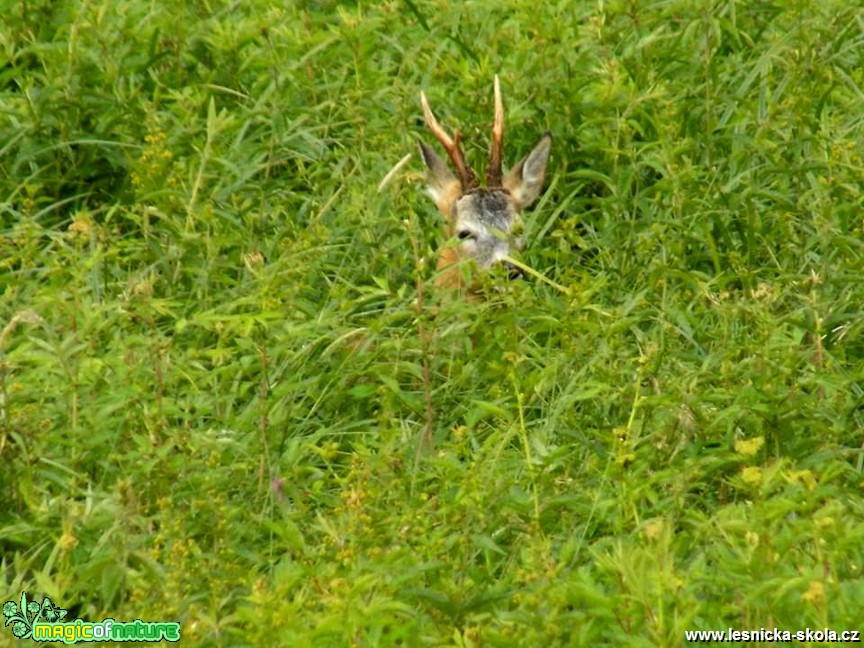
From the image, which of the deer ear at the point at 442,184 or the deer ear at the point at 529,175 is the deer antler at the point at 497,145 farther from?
the deer ear at the point at 442,184

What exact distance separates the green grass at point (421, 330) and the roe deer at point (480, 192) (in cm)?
11

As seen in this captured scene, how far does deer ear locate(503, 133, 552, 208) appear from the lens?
329 inches

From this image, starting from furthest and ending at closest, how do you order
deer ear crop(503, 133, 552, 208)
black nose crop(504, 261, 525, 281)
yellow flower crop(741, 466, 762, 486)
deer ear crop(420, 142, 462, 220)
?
deer ear crop(420, 142, 462, 220)
deer ear crop(503, 133, 552, 208)
black nose crop(504, 261, 525, 281)
yellow flower crop(741, 466, 762, 486)

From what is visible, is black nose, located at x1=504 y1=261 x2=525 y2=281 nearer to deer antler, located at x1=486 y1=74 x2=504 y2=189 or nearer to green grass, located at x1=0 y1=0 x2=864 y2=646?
green grass, located at x1=0 y1=0 x2=864 y2=646

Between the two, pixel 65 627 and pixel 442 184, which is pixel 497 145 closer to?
pixel 442 184

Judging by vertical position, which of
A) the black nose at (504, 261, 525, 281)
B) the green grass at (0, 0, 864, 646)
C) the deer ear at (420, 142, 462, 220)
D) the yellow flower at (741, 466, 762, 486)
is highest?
the yellow flower at (741, 466, 762, 486)

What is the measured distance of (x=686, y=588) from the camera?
4.99 m

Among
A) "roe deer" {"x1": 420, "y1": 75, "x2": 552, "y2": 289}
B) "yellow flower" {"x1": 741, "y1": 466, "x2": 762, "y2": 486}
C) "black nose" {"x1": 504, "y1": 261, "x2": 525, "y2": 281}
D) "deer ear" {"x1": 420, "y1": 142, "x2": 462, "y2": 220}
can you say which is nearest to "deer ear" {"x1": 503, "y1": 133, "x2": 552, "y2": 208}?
"roe deer" {"x1": 420, "y1": 75, "x2": 552, "y2": 289}

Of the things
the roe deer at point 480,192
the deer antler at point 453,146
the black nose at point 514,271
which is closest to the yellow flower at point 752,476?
the black nose at point 514,271

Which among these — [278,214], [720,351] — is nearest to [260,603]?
[720,351]

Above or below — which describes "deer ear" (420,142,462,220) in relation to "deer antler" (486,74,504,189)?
below

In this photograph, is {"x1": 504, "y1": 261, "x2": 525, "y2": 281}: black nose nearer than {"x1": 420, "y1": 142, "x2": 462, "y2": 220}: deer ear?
Yes

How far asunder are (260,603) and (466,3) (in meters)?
4.59

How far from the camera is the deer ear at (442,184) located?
8.65 meters
